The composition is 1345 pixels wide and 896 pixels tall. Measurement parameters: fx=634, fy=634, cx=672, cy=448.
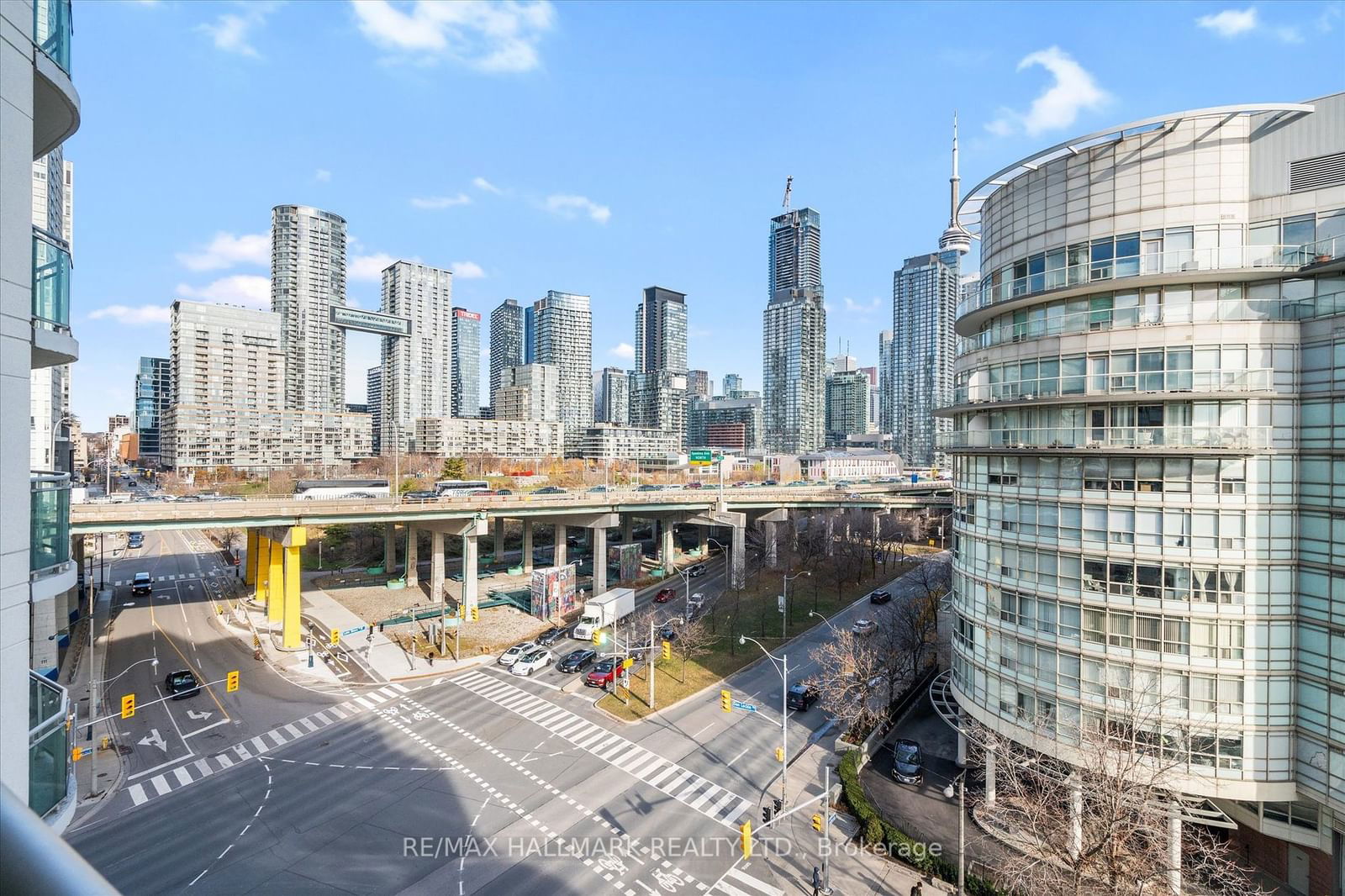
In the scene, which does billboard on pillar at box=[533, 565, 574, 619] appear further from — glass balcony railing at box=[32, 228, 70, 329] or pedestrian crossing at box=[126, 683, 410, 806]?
glass balcony railing at box=[32, 228, 70, 329]

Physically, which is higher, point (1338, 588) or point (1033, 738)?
point (1338, 588)

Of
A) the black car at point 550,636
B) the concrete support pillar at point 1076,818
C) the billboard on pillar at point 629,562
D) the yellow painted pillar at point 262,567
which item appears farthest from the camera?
the billboard on pillar at point 629,562

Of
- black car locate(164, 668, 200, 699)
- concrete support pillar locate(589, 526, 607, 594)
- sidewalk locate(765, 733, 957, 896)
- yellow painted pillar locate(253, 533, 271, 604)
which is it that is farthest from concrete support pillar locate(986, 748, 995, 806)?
yellow painted pillar locate(253, 533, 271, 604)

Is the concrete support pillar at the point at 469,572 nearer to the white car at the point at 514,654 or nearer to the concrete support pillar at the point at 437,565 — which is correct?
the concrete support pillar at the point at 437,565

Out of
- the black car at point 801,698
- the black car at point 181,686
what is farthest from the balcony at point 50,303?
the black car at point 181,686

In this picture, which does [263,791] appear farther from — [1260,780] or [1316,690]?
[1316,690]

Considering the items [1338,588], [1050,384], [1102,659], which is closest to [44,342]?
[1050,384]

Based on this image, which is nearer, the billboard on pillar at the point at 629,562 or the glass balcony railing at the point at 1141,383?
the glass balcony railing at the point at 1141,383

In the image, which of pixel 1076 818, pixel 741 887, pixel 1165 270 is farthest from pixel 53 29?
pixel 1076 818
